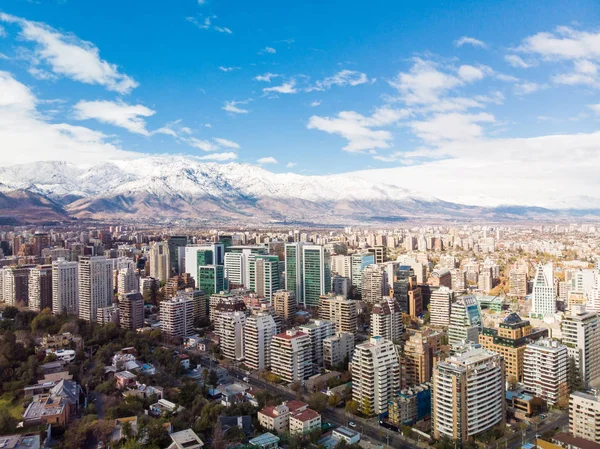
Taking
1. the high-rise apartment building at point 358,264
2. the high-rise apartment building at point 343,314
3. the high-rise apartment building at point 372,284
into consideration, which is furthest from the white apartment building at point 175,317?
the high-rise apartment building at point 358,264

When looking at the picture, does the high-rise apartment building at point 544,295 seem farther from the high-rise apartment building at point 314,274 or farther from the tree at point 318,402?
the tree at point 318,402

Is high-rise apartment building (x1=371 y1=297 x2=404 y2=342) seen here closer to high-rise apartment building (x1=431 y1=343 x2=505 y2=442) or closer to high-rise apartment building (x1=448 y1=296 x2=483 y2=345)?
high-rise apartment building (x1=448 y1=296 x2=483 y2=345)

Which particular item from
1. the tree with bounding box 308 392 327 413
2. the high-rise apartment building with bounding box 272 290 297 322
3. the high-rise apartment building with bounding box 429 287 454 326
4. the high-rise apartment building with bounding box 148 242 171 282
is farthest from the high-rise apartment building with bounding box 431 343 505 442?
the high-rise apartment building with bounding box 148 242 171 282

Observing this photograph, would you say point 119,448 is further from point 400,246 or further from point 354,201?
point 354,201

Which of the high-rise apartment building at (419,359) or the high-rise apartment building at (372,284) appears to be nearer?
Answer: the high-rise apartment building at (419,359)

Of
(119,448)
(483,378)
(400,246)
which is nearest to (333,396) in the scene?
(483,378)

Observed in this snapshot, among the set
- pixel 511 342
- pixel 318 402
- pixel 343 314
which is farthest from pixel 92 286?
pixel 511 342

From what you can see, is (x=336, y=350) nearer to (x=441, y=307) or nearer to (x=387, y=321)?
(x=387, y=321)
